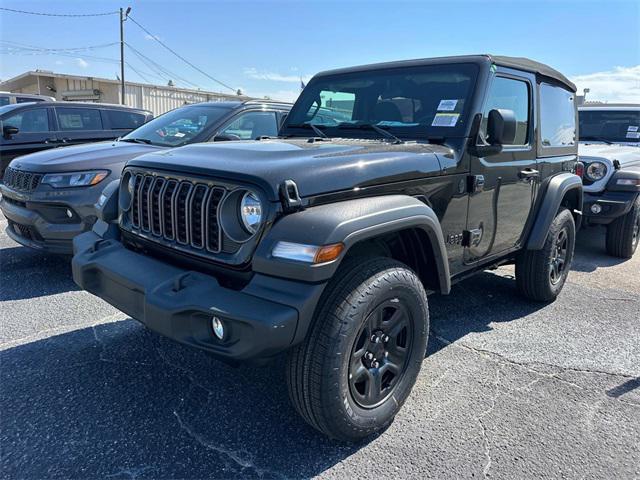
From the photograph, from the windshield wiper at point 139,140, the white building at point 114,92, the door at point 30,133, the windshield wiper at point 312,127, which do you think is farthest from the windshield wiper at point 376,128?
the white building at point 114,92

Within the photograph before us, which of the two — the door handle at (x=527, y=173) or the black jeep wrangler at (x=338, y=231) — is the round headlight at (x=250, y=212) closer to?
the black jeep wrangler at (x=338, y=231)

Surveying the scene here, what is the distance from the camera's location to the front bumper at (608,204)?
580cm

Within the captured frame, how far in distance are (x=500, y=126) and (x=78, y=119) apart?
726cm

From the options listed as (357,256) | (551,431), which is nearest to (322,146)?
(357,256)

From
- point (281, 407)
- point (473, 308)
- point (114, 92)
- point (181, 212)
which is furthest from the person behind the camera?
point (114, 92)

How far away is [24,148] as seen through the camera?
787 centimetres

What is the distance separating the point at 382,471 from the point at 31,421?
1.77 m

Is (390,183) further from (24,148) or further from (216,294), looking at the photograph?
(24,148)

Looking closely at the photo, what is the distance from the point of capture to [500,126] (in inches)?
121

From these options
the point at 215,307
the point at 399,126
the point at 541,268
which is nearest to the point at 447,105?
the point at 399,126

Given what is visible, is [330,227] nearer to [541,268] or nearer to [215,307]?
[215,307]

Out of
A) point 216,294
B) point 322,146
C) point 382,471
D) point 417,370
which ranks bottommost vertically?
point 382,471

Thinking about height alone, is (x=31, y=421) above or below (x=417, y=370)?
below

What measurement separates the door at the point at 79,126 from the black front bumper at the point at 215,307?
6459 millimetres
